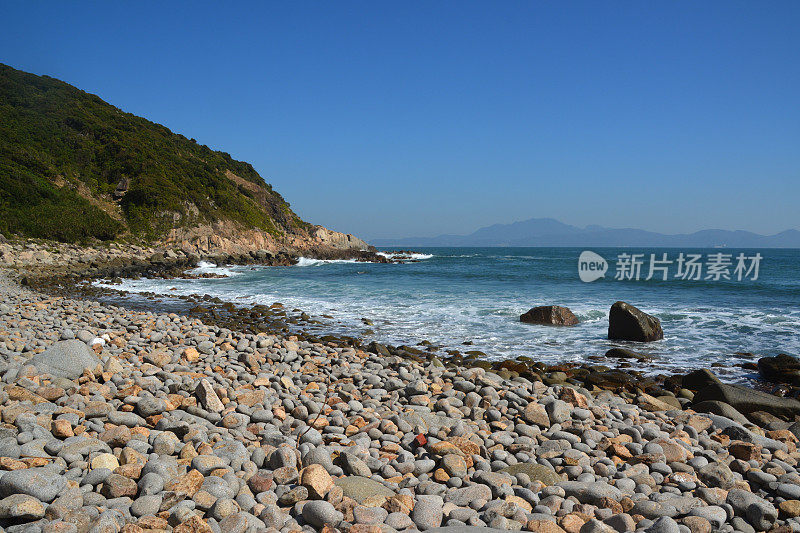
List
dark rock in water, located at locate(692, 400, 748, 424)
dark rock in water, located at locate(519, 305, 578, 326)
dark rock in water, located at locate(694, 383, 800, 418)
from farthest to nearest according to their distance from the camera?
Answer: dark rock in water, located at locate(519, 305, 578, 326) < dark rock in water, located at locate(694, 383, 800, 418) < dark rock in water, located at locate(692, 400, 748, 424)

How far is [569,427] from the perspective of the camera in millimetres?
4516

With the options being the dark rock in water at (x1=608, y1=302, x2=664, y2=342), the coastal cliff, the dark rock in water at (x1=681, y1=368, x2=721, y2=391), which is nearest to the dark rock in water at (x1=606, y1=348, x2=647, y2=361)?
the dark rock in water at (x1=608, y1=302, x2=664, y2=342)

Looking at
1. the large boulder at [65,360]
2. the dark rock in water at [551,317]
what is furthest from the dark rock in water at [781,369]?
the large boulder at [65,360]

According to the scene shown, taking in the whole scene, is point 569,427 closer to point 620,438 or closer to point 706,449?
point 620,438

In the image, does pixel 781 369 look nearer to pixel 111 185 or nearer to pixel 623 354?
pixel 623 354

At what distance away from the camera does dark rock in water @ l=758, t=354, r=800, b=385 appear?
7.66m

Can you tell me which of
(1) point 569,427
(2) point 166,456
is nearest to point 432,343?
(1) point 569,427

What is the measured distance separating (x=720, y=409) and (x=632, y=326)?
4952mm

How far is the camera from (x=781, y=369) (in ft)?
A: 25.4

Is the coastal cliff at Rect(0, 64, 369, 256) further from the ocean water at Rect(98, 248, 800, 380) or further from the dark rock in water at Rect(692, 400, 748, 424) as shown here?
the dark rock in water at Rect(692, 400, 748, 424)

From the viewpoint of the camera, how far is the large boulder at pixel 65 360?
15.8 ft

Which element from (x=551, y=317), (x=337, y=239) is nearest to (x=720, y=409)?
(x=551, y=317)

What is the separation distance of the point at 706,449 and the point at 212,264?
37568 millimetres

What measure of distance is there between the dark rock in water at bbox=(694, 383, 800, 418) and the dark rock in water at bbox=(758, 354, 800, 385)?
174 cm
